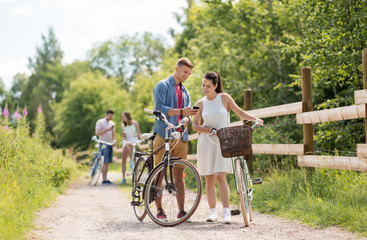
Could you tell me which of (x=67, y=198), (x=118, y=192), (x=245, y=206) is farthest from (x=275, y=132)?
(x=245, y=206)

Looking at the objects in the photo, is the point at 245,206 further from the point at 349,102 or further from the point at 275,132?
the point at 275,132

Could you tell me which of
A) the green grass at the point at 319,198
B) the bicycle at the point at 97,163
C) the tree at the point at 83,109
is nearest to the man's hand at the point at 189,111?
the green grass at the point at 319,198

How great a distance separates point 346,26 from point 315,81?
4.09ft

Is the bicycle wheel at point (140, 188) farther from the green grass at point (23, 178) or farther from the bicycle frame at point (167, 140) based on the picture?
the green grass at point (23, 178)

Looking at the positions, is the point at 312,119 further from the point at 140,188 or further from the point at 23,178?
the point at 23,178

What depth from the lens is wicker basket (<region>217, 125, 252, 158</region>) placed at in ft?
16.6

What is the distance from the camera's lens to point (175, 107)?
572cm

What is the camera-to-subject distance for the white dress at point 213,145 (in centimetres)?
557

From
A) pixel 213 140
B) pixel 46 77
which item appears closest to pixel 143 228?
pixel 213 140

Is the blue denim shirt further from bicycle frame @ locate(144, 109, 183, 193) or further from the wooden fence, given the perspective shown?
the wooden fence

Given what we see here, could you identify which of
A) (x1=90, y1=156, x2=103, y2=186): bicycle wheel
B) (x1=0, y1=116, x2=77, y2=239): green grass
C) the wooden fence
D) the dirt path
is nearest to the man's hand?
the dirt path

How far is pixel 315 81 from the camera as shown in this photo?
9539mm

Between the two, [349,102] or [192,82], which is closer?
[349,102]

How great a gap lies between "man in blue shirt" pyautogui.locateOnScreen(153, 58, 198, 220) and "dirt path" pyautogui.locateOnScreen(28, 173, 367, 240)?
0.51 metres
